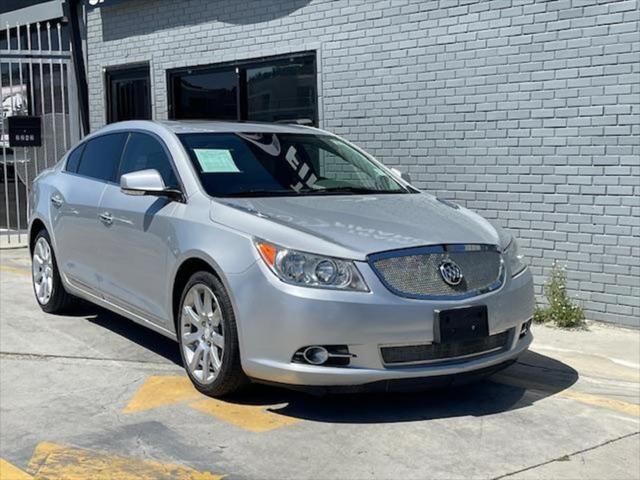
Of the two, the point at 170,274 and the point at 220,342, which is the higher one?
the point at 170,274

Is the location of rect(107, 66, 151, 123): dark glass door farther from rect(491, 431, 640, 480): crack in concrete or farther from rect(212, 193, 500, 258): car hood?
rect(491, 431, 640, 480): crack in concrete

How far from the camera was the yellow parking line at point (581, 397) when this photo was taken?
4.75m

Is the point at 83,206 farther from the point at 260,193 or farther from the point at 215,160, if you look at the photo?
the point at 260,193

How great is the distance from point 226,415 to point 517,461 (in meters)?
1.61

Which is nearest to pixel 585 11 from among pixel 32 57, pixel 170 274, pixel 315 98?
pixel 315 98

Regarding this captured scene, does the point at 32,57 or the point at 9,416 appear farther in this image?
the point at 32,57

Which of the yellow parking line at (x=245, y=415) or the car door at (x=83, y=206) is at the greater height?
the car door at (x=83, y=206)

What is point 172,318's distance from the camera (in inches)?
197

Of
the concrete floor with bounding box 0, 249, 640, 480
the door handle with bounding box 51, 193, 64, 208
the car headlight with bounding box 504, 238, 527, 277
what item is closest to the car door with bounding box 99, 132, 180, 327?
the concrete floor with bounding box 0, 249, 640, 480

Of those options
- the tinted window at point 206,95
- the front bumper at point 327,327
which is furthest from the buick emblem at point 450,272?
the tinted window at point 206,95

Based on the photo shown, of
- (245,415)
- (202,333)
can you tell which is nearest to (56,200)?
(202,333)

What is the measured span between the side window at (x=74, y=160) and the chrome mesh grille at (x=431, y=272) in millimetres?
3472

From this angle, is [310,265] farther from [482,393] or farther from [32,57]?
[32,57]

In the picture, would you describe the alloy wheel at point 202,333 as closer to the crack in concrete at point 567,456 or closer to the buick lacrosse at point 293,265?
the buick lacrosse at point 293,265
